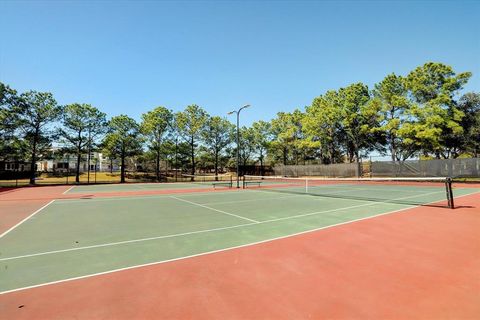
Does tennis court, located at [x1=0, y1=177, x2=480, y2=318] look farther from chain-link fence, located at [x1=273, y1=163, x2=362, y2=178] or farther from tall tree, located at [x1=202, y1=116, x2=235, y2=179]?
tall tree, located at [x1=202, y1=116, x2=235, y2=179]

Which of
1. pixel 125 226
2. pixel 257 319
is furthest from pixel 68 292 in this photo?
pixel 125 226

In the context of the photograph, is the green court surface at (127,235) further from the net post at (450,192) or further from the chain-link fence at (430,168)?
the chain-link fence at (430,168)

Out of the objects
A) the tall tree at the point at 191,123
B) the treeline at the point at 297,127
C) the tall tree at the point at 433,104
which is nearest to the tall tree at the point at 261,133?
the treeline at the point at 297,127

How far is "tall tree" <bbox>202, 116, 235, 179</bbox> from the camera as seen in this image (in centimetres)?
4600

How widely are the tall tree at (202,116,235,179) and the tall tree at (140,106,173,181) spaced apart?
6728 millimetres

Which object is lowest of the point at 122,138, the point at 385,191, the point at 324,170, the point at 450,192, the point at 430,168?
the point at 385,191

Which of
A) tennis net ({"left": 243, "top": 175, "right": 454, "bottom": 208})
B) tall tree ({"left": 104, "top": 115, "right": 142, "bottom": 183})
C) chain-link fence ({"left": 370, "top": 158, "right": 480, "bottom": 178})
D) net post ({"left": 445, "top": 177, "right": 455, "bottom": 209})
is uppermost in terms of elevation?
tall tree ({"left": 104, "top": 115, "right": 142, "bottom": 183})

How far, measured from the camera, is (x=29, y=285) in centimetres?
393

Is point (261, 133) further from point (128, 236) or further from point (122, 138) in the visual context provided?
point (128, 236)

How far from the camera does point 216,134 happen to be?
46.9 m

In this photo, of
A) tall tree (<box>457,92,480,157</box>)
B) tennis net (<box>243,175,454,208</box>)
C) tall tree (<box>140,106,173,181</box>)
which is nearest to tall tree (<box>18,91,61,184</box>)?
tall tree (<box>140,106,173,181</box>)

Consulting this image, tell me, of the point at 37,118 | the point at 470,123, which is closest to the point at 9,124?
the point at 37,118

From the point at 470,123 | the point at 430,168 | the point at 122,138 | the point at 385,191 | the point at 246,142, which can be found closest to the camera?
the point at 385,191

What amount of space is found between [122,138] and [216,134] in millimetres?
15909
